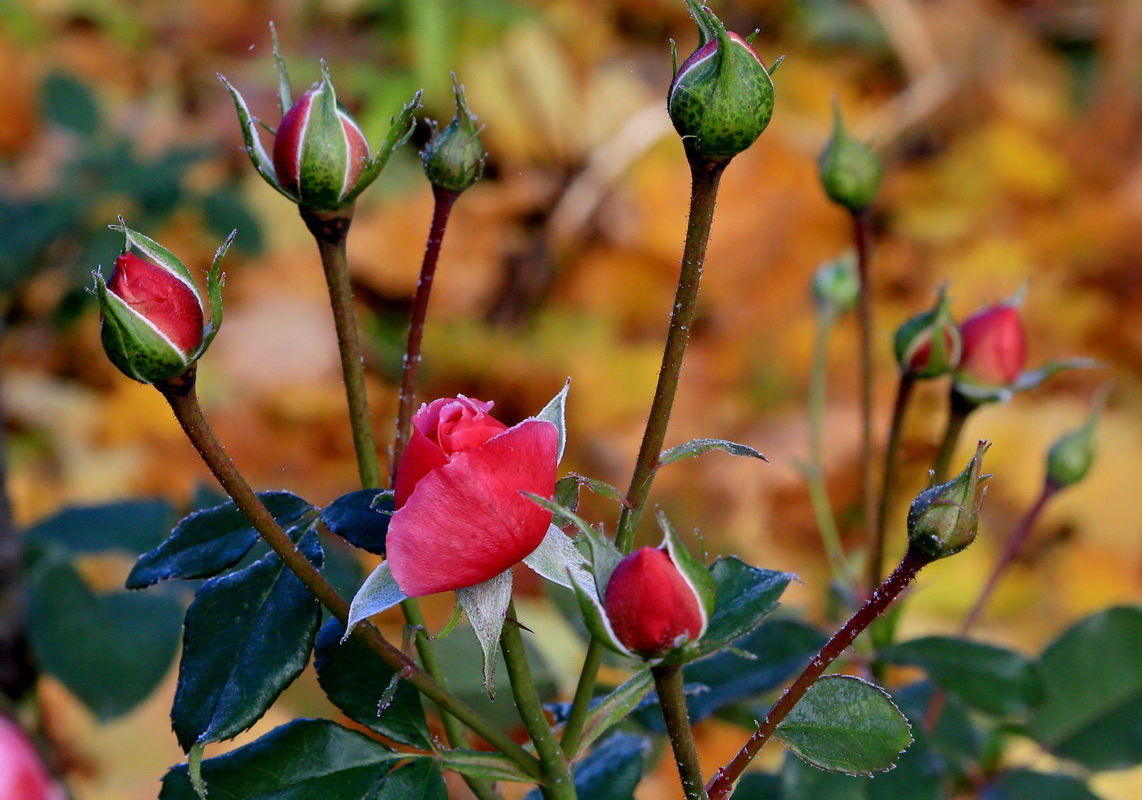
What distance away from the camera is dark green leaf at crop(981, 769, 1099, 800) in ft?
2.52

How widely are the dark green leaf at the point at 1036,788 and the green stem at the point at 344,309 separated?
0.53 m

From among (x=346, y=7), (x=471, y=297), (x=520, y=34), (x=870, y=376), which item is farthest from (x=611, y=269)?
(x=870, y=376)

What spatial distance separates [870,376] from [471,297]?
5.19 ft

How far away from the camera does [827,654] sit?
A: 446 mm

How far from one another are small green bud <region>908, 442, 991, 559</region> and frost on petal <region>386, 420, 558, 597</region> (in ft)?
0.46

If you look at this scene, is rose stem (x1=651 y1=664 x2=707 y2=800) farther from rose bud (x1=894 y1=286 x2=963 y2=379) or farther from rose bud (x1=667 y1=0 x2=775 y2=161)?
rose bud (x1=894 y1=286 x2=963 y2=379)

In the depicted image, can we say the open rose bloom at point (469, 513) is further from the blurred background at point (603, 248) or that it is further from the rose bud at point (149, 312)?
the blurred background at point (603, 248)

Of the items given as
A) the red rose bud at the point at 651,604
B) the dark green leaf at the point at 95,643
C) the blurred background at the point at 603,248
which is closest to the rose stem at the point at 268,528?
the red rose bud at the point at 651,604

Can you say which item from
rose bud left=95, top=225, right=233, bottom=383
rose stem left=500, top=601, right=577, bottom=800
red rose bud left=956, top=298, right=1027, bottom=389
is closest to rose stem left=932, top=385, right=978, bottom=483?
red rose bud left=956, top=298, right=1027, bottom=389

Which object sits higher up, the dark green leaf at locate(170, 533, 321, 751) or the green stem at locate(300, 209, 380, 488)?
the green stem at locate(300, 209, 380, 488)

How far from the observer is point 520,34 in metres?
2.72

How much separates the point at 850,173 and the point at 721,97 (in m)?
0.37

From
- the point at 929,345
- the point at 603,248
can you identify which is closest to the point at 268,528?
the point at 929,345

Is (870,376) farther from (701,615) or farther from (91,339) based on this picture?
(91,339)
